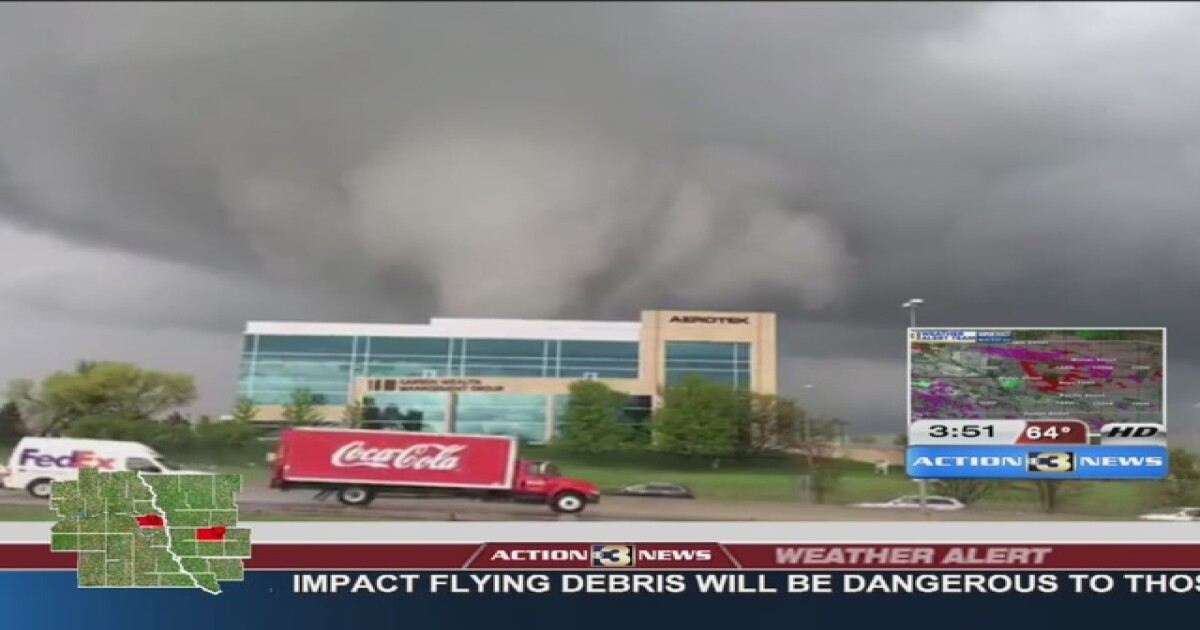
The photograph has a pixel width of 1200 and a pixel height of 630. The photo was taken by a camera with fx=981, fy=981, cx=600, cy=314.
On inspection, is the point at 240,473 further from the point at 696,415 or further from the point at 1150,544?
the point at 1150,544

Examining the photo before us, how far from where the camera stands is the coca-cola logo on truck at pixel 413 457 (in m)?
5.18

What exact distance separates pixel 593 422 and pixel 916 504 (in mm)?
1842

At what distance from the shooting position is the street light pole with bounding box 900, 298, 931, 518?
5141mm

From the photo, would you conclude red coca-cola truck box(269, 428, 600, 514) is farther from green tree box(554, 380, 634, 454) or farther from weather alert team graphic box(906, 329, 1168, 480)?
weather alert team graphic box(906, 329, 1168, 480)

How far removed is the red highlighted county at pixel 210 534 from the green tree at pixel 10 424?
4.85ft

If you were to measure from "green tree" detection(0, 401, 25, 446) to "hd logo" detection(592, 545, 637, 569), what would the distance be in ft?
10.8

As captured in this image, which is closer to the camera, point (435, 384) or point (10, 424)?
point (10, 424)

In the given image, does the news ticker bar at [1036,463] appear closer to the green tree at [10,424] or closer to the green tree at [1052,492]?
the green tree at [1052,492]

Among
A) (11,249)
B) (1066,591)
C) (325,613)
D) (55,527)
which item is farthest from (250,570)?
(1066,591)

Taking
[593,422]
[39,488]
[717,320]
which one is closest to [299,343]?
[39,488]

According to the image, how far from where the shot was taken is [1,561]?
4.79 metres

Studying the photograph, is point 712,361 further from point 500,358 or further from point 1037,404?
point 1037,404

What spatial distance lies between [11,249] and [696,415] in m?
3.98

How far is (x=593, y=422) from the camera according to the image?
5.76m
